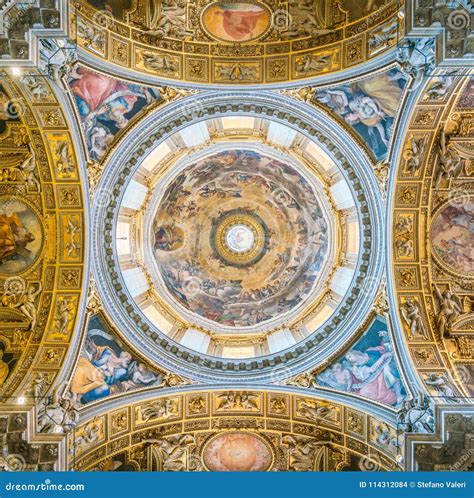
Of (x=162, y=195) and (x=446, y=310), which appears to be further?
(x=162, y=195)

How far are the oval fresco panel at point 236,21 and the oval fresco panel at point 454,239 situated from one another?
8991 millimetres

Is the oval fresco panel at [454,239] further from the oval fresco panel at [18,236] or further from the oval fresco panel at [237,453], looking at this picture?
the oval fresco panel at [18,236]

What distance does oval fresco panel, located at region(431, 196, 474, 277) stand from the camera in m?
18.4

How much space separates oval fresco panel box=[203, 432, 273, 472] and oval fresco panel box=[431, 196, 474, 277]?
31.2 ft

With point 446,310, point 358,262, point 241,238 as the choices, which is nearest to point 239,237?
point 241,238

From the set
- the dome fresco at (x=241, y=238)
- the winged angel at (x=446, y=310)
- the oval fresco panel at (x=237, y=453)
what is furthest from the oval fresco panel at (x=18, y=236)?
the winged angel at (x=446, y=310)

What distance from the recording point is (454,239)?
18.6m

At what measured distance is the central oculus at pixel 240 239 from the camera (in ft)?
79.7

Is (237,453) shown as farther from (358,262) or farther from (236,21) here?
(236,21)

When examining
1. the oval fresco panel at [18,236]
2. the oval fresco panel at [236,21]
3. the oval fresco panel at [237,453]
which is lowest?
the oval fresco panel at [237,453]

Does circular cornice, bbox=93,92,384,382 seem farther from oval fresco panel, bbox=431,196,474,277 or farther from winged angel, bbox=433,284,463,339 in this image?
winged angel, bbox=433,284,463,339

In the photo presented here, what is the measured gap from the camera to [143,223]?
20.7 metres

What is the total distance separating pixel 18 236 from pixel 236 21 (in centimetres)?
1055

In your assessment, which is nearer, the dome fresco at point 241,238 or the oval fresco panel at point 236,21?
the oval fresco panel at point 236,21
